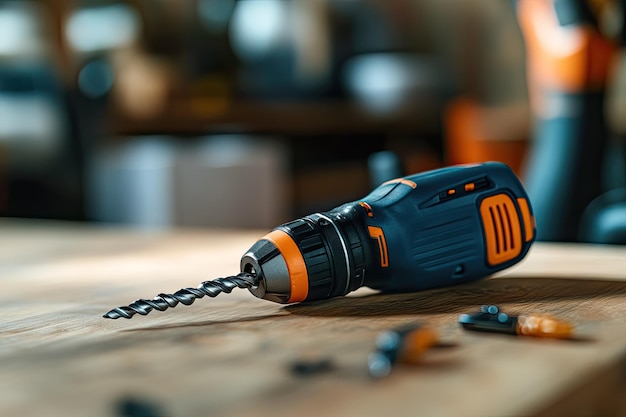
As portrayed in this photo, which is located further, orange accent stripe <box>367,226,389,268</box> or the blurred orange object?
the blurred orange object

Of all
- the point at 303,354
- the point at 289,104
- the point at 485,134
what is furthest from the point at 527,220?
the point at 289,104

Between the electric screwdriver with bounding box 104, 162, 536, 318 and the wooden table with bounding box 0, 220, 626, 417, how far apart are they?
15mm

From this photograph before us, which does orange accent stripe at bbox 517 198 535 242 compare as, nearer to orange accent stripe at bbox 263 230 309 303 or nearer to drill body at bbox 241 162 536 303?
drill body at bbox 241 162 536 303

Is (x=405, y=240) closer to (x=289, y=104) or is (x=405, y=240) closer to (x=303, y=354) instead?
(x=303, y=354)

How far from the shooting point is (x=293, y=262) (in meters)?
0.55

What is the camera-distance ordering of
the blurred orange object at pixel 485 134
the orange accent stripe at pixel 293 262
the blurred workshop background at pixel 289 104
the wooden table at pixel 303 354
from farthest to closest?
the blurred orange object at pixel 485 134, the blurred workshop background at pixel 289 104, the orange accent stripe at pixel 293 262, the wooden table at pixel 303 354

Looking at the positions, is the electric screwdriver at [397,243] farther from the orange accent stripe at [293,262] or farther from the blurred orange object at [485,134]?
the blurred orange object at [485,134]

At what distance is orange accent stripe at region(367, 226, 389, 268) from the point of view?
58cm

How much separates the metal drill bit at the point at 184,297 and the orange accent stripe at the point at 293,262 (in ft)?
0.10

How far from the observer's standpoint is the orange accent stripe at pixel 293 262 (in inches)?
21.8

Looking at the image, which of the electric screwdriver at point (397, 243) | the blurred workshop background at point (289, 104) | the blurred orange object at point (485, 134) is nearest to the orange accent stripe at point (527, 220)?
the electric screwdriver at point (397, 243)

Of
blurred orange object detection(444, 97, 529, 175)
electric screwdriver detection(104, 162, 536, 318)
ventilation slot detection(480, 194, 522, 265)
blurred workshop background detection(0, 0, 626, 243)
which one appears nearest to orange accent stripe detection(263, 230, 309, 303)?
electric screwdriver detection(104, 162, 536, 318)

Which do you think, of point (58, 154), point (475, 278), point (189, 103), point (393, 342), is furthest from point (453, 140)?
point (393, 342)

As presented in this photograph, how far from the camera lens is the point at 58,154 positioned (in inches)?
99.9
